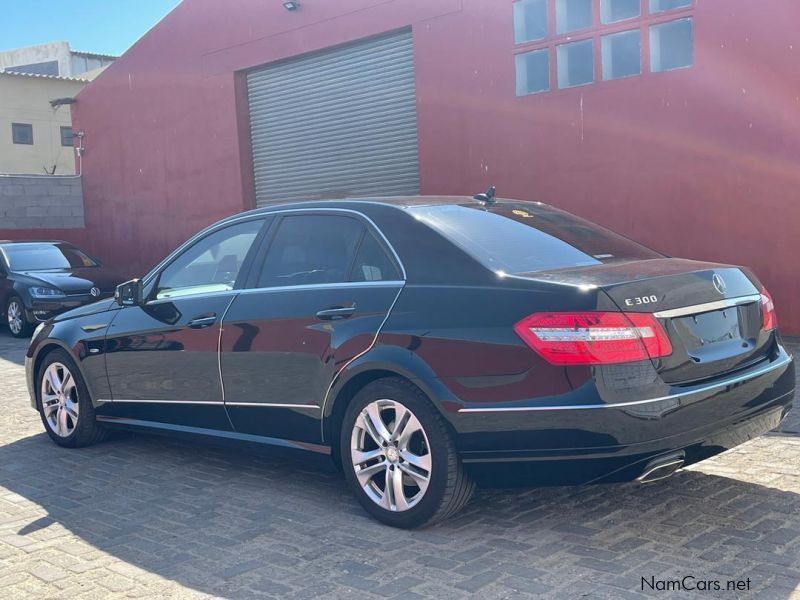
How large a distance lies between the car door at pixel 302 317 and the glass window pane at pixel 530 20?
7.38 meters

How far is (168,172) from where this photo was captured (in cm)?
1867

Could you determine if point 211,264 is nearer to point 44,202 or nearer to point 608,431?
point 608,431

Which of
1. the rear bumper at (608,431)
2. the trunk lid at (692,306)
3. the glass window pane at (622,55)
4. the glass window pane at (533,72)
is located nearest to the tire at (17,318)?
the glass window pane at (533,72)

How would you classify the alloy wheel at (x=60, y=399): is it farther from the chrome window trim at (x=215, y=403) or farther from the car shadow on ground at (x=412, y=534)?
the car shadow on ground at (x=412, y=534)

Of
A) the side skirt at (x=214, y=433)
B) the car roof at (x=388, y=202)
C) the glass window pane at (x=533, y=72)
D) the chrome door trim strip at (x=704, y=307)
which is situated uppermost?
the glass window pane at (x=533, y=72)

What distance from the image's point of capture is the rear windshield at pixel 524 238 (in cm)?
444

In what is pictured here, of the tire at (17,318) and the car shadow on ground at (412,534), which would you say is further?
the tire at (17,318)

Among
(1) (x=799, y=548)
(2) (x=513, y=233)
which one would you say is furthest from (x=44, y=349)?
(1) (x=799, y=548)

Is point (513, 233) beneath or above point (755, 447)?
above

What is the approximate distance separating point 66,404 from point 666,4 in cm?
773

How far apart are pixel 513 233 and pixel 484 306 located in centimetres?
76

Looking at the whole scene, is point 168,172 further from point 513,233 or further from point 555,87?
point 513,233

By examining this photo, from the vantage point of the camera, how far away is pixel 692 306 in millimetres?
4094

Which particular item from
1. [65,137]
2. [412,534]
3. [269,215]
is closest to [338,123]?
[269,215]
